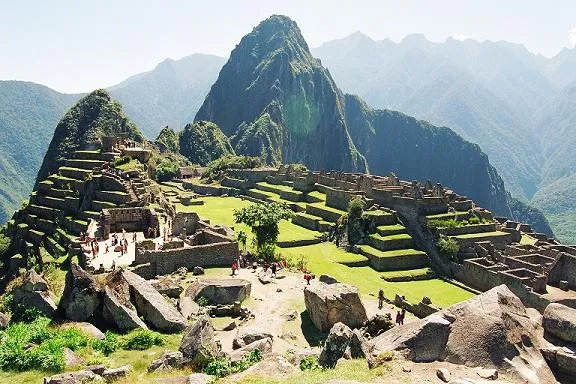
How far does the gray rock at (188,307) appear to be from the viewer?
897 inches

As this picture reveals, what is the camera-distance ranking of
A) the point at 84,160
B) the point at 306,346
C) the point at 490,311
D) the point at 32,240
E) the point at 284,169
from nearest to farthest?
1. the point at 490,311
2. the point at 306,346
3. the point at 32,240
4. the point at 84,160
5. the point at 284,169

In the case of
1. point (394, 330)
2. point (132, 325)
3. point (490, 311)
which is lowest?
point (132, 325)

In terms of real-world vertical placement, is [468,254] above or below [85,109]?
below

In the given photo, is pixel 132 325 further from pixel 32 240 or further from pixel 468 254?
pixel 32 240

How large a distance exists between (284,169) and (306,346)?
7492 cm

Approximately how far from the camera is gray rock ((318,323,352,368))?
14.0m

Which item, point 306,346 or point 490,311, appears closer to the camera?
point 490,311

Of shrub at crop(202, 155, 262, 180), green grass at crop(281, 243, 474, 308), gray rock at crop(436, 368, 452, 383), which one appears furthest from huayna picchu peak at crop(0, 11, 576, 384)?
shrub at crop(202, 155, 262, 180)

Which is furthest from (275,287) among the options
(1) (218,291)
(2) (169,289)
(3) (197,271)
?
(2) (169,289)

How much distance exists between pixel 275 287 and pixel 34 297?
501 inches

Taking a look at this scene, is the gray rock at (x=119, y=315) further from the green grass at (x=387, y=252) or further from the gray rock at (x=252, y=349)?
the green grass at (x=387, y=252)

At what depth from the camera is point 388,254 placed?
53.3 meters

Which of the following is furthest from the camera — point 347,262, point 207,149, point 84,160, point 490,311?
point 207,149

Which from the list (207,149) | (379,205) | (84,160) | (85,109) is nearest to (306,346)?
(379,205)
